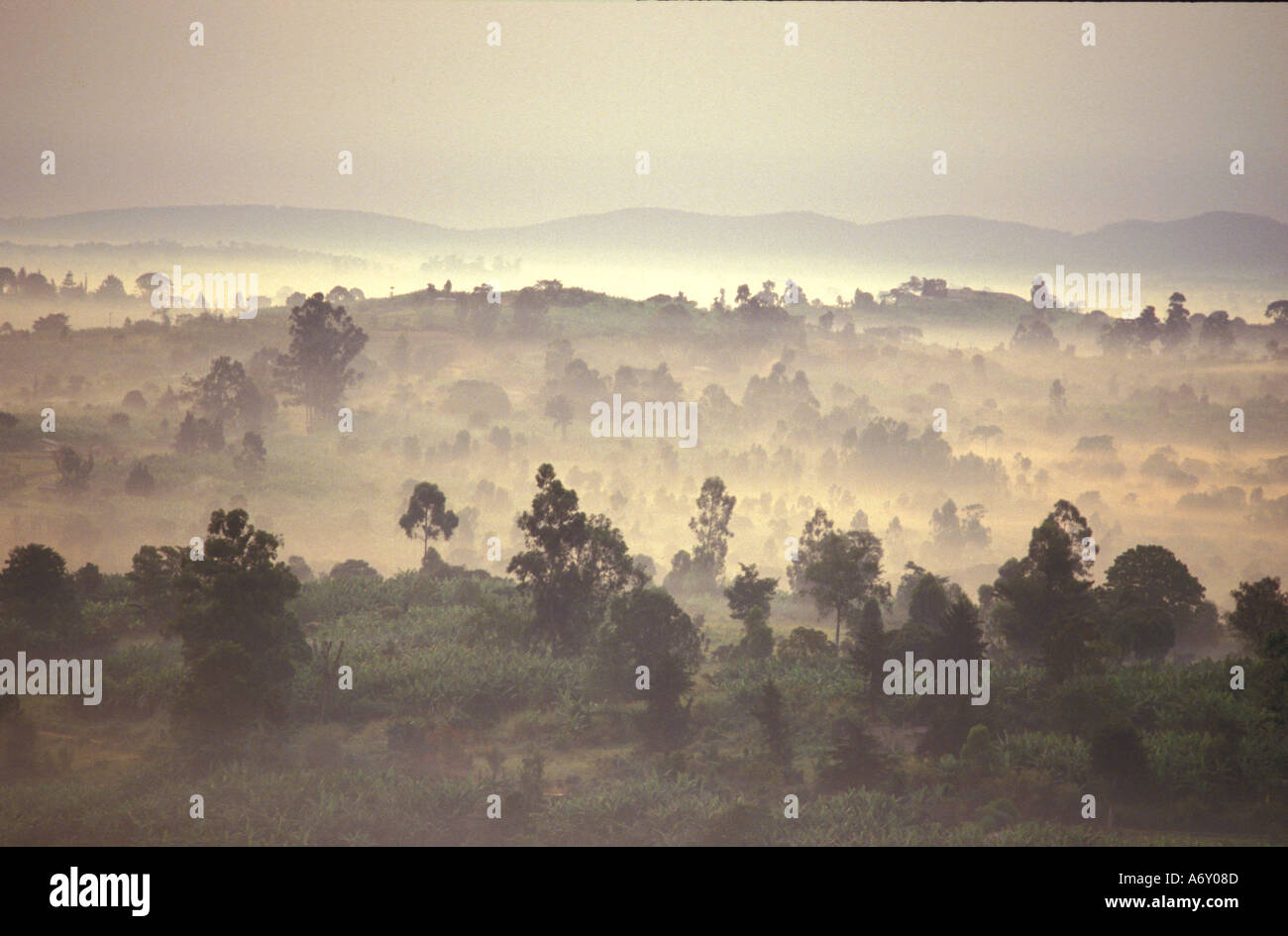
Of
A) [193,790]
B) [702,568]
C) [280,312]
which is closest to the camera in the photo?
[193,790]

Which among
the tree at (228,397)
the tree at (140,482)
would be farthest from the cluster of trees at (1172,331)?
the tree at (140,482)

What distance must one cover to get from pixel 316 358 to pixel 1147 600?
3325 inches

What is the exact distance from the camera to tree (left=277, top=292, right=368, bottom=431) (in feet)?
338

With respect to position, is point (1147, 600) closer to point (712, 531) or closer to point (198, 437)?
point (712, 531)

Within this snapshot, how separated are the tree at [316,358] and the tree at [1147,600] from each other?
8183 cm

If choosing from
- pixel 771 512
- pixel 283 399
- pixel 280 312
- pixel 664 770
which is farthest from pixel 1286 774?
pixel 280 312

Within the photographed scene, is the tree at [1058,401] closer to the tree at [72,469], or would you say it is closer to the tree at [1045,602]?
the tree at [1045,602]

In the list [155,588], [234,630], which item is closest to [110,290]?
[155,588]

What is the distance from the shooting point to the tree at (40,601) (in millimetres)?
40250

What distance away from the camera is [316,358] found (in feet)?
340

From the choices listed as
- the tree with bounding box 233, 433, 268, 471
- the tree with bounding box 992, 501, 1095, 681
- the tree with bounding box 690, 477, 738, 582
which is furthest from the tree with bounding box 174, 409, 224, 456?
the tree with bounding box 992, 501, 1095, 681

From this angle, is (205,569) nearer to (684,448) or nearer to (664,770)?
(664,770)

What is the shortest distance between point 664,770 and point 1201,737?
1752 cm

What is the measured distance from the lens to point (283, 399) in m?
108
